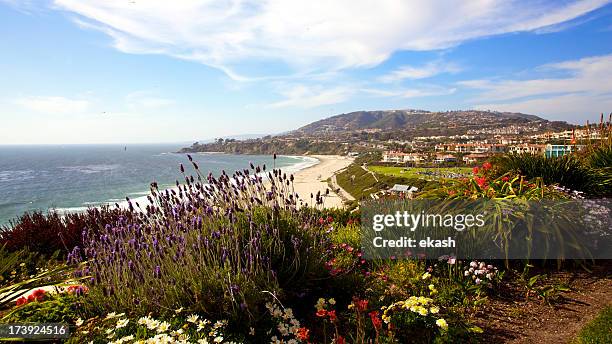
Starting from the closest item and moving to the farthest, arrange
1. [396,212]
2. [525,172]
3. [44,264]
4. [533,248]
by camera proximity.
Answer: [533,248] → [396,212] → [44,264] → [525,172]

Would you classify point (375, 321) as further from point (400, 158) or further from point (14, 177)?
point (14, 177)

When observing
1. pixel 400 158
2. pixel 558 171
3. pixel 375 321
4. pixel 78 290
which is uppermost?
pixel 558 171

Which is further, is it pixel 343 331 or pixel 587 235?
pixel 587 235

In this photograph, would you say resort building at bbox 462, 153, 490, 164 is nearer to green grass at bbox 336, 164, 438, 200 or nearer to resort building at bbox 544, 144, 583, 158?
resort building at bbox 544, 144, 583, 158

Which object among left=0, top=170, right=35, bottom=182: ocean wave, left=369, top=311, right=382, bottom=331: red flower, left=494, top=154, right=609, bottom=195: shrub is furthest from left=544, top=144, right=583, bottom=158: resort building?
left=0, top=170, right=35, bottom=182: ocean wave

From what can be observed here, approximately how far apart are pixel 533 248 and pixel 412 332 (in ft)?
8.57

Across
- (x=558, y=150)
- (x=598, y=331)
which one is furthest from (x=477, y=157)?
(x=598, y=331)

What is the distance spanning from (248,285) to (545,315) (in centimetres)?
300

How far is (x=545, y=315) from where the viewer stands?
3535mm

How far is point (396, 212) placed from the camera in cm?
525

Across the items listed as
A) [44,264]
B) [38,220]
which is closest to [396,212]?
[44,264]

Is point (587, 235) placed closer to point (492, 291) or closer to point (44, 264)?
point (492, 291)

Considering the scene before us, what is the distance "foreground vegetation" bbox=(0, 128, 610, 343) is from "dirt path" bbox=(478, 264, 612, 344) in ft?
0.39

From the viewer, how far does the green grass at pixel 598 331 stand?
289 cm
